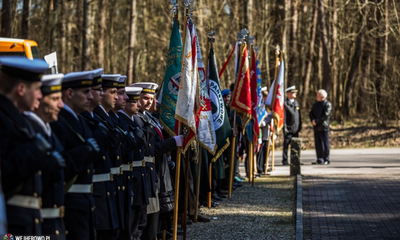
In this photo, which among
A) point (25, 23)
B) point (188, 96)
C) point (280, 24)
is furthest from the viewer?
point (280, 24)

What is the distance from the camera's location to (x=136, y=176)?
7.68m

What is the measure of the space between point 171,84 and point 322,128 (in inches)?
453

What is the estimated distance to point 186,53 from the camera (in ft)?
32.7

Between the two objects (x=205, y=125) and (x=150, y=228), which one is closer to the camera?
(x=150, y=228)

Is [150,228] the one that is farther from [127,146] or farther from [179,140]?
[127,146]

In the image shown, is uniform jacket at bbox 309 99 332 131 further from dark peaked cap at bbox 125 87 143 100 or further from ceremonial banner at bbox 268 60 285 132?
dark peaked cap at bbox 125 87 143 100

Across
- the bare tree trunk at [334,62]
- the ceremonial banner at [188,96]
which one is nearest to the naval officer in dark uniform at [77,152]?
the ceremonial banner at [188,96]

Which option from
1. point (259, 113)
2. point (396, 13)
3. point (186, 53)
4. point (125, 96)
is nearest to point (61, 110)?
point (125, 96)

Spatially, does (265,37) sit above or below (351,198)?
above

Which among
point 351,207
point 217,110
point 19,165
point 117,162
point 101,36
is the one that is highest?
point 101,36

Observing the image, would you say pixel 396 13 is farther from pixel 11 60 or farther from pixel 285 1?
pixel 11 60

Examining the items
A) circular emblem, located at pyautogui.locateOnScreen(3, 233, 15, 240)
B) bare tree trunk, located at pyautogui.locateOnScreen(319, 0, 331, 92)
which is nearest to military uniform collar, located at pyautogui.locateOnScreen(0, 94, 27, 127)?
circular emblem, located at pyautogui.locateOnScreen(3, 233, 15, 240)

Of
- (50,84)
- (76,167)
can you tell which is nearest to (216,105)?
(76,167)

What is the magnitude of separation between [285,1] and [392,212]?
23514 mm
